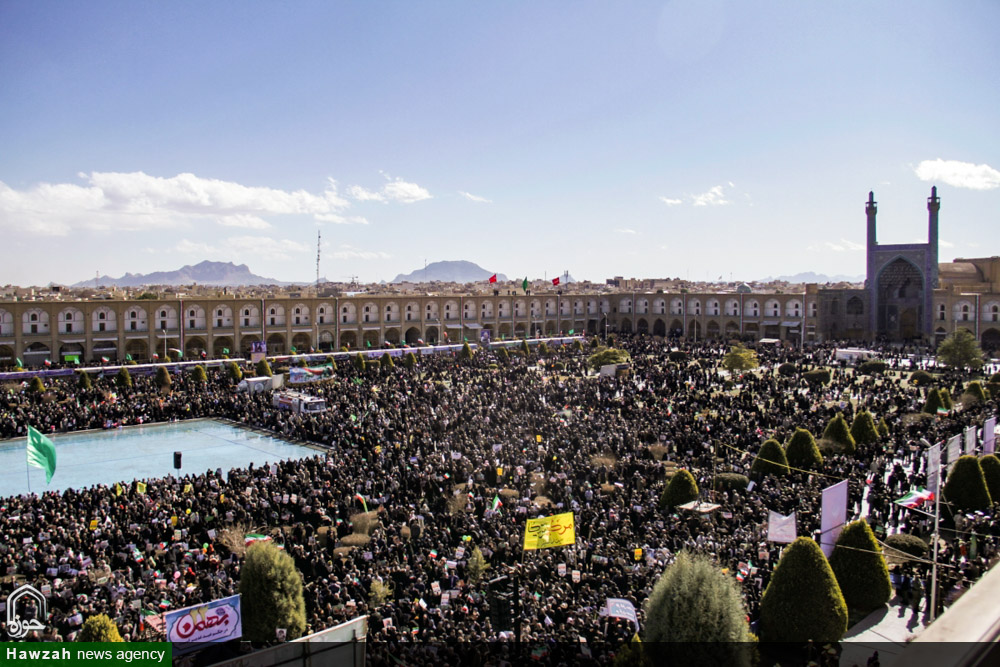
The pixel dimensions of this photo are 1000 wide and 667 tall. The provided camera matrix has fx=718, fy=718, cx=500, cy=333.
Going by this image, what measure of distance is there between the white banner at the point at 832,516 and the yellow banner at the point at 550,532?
12.0ft

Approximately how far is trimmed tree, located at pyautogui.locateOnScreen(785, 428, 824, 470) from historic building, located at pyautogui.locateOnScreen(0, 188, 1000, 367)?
25.8 meters

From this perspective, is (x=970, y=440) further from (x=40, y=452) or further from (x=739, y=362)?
(x=40, y=452)

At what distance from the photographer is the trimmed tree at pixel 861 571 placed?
1002cm

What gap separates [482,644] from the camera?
8.12 m

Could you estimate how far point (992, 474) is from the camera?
14797 mm

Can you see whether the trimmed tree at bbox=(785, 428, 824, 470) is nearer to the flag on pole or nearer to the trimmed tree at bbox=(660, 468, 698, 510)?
the trimmed tree at bbox=(660, 468, 698, 510)

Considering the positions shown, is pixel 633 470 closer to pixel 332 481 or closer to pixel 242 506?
pixel 332 481

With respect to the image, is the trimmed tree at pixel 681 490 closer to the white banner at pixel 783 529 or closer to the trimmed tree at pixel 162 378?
the white banner at pixel 783 529

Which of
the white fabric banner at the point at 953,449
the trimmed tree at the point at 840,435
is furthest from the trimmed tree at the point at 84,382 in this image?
the white fabric banner at the point at 953,449

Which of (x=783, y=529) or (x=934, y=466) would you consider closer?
(x=783, y=529)

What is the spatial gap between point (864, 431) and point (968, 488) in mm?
5667

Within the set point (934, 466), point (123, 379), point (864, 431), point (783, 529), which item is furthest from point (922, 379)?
point (123, 379)

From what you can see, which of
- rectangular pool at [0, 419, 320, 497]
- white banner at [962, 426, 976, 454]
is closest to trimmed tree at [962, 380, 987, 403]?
white banner at [962, 426, 976, 454]

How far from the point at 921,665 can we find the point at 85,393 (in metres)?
31.0
